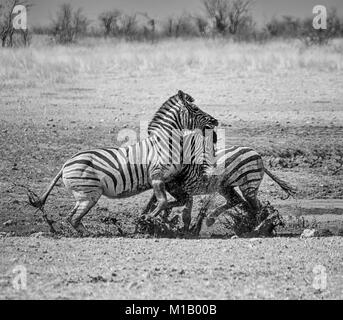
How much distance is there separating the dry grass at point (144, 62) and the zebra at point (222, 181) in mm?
7291

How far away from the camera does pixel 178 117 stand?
8688mm

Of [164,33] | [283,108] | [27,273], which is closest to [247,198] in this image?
[27,273]

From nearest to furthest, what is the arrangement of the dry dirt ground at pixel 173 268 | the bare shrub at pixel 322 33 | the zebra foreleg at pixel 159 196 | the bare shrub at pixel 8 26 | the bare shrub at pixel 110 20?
1. the dry dirt ground at pixel 173 268
2. the zebra foreleg at pixel 159 196
3. the bare shrub at pixel 8 26
4. the bare shrub at pixel 322 33
5. the bare shrub at pixel 110 20

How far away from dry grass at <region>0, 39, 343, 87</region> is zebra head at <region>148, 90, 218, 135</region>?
23.3 ft

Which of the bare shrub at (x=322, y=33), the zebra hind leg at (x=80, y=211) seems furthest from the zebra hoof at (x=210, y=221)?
the bare shrub at (x=322, y=33)

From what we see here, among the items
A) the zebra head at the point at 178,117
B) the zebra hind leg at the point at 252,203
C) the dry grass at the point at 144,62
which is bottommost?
the zebra hind leg at the point at 252,203

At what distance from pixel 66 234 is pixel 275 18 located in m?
31.1

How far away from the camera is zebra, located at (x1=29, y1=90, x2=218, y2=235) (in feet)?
27.3

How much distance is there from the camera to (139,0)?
49.6 meters

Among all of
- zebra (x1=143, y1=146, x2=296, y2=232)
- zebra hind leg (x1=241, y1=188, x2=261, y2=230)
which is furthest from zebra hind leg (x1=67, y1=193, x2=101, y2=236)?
zebra hind leg (x1=241, y1=188, x2=261, y2=230)

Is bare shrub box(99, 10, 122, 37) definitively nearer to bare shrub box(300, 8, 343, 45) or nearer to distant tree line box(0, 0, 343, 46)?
distant tree line box(0, 0, 343, 46)

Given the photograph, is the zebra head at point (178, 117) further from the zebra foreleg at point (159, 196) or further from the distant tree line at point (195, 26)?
the distant tree line at point (195, 26)

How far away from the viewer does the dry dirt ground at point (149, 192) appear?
21.5 feet

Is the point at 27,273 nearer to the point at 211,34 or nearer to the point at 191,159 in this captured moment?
the point at 191,159
